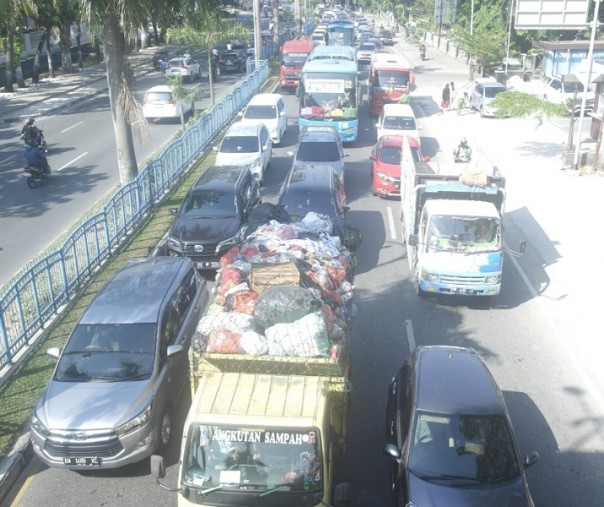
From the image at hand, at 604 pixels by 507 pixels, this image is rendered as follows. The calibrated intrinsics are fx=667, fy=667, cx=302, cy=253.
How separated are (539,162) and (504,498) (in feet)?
66.8

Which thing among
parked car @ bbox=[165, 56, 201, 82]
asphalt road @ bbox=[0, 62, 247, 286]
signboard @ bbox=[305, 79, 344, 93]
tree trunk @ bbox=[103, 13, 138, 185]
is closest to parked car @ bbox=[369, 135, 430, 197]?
signboard @ bbox=[305, 79, 344, 93]

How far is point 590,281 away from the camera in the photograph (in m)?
15.2

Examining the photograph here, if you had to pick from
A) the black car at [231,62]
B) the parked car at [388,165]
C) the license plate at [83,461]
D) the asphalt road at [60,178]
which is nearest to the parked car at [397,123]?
the parked car at [388,165]

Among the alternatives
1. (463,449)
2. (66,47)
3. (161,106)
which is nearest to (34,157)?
(161,106)

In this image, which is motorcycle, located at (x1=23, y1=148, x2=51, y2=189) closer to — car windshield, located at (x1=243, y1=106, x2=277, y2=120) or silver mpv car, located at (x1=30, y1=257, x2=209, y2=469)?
car windshield, located at (x1=243, y1=106, x2=277, y2=120)

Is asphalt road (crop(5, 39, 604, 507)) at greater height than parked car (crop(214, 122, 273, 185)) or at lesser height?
lesser

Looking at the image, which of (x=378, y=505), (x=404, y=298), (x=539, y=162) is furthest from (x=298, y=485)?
(x=539, y=162)

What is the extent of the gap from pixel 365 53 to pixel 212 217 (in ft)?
133

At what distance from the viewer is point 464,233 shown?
13898 mm

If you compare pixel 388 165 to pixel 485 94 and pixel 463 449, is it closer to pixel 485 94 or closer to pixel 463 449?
pixel 463 449

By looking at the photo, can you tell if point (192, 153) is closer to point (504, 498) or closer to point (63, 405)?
point (63, 405)

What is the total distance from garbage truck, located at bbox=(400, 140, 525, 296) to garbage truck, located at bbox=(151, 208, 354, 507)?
3677 mm

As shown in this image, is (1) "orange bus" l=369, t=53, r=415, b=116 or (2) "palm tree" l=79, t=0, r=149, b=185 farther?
(1) "orange bus" l=369, t=53, r=415, b=116

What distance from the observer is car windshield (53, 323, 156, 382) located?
A: 30.5 feet
